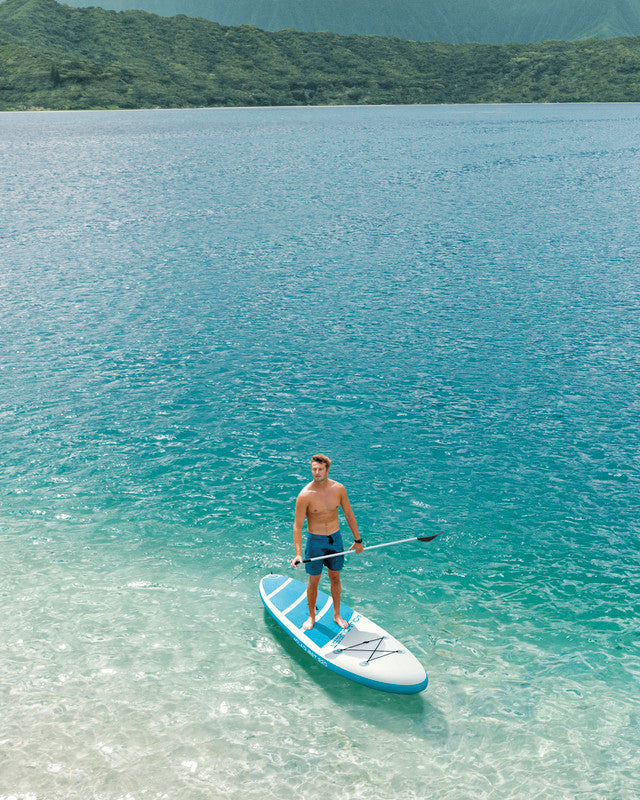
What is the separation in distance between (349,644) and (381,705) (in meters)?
1.27

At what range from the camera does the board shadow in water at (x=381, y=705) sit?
1406 cm

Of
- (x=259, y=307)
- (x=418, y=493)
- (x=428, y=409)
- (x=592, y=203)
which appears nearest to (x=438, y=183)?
(x=592, y=203)

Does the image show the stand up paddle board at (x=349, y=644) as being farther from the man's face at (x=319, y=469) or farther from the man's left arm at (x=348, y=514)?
the man's face at (x=319, y=469)

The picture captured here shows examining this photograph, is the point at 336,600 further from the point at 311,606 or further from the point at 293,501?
the point at 293,501

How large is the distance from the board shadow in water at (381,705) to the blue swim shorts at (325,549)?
208cm

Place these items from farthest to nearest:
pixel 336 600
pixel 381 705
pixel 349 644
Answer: pixel 336 600 < pixel 349 644 < pixel 381 705

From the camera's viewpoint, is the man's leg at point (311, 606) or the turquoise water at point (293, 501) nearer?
the turquoise water at point (293, 501)

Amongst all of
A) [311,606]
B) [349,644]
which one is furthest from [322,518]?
[349,644]

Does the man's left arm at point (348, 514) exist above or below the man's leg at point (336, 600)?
above

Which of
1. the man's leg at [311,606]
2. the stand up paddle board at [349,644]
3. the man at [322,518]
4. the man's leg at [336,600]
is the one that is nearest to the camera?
the man at [322,518]

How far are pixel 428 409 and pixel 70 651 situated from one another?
593 inches

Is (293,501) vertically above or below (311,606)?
below

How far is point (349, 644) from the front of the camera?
1528cm

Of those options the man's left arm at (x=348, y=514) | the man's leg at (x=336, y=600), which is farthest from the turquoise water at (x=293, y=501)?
the man's left arm at (x=348, y=514)
